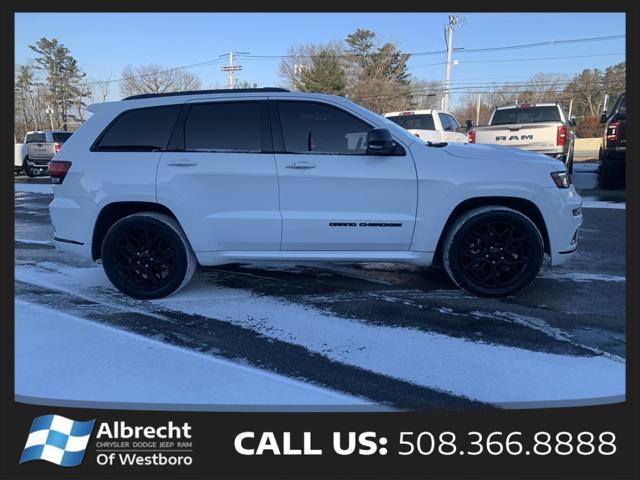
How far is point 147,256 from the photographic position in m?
4.20

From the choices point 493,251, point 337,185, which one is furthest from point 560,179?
point 337,185

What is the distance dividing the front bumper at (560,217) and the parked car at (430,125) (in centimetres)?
885

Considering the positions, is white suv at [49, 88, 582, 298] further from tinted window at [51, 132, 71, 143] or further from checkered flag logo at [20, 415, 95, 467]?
tinted window at [51, 132, 71, 143]

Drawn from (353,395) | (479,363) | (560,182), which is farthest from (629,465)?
(560,182)

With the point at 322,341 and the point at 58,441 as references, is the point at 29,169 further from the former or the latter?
the point at 322,341

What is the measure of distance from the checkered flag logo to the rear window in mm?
12972

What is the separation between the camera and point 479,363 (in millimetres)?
3008

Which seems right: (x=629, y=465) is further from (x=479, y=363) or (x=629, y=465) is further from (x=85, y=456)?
(x=85, y=456)

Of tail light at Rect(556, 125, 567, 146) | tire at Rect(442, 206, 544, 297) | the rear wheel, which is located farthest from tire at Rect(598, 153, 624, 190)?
the rear wheel

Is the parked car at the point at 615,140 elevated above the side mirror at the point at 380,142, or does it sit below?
above

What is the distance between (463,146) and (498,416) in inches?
100

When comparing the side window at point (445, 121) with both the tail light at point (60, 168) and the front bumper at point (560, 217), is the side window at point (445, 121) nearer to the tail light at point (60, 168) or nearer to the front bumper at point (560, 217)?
the front bumper at point (560, 217)

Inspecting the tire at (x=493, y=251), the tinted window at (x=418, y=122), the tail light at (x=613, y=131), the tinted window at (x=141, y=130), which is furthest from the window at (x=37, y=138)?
the tail light at (x=613, y=131)

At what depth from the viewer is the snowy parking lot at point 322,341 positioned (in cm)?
271
